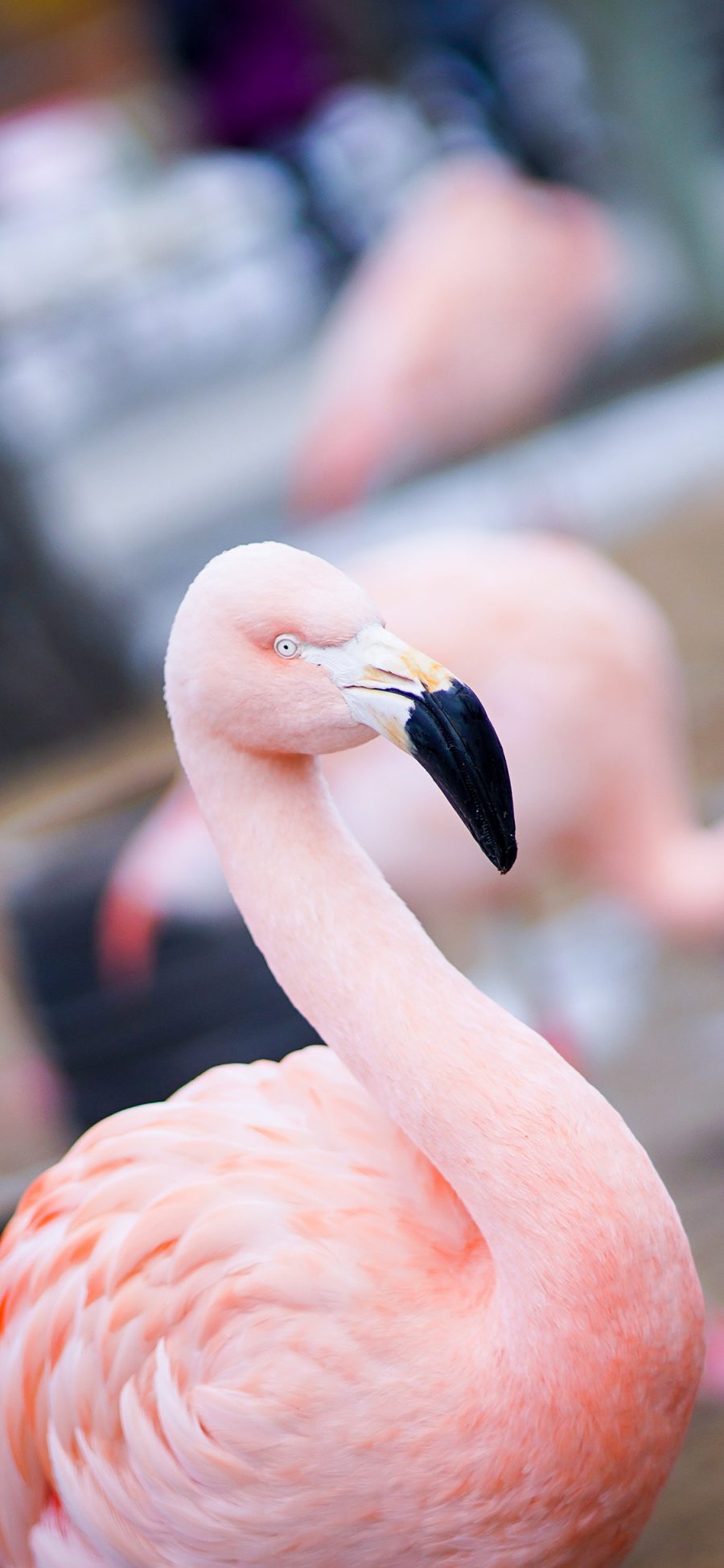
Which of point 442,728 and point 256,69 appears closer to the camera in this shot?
point 442,728

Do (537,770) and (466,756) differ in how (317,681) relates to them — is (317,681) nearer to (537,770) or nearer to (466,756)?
(466,756)

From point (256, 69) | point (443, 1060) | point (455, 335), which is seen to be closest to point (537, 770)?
point (443, 1060)

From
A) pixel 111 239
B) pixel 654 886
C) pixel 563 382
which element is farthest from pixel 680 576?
pixel 111 239

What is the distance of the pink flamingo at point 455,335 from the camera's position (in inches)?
130

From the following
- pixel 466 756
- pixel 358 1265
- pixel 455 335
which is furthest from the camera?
pixel 455 335

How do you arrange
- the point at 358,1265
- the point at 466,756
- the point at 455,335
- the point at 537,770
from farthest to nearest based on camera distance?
the point at 455,335 → the point at 537,770 → the point at 358,1265 → the point at 466,756

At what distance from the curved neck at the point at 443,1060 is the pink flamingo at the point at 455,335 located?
2.25 m

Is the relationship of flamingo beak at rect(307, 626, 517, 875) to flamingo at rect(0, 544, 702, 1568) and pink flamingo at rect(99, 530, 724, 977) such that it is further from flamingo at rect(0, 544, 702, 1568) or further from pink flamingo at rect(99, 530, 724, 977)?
pink flamingo at rect(99, 530, 724, 977)

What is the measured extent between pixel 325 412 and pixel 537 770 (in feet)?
5.11

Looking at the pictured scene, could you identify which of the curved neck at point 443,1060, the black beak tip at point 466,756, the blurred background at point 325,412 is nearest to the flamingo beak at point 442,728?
the black beak tip at point 466,756

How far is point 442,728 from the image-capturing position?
3.39ft

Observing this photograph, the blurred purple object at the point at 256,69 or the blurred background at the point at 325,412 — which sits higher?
the blurred purple object at the point at 256,69

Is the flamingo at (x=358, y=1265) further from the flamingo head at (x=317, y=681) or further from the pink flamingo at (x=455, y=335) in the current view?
the pink flamingo at (x=455, y=335)

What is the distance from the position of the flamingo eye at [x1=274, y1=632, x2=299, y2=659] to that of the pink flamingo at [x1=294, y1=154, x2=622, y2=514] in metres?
2.31
